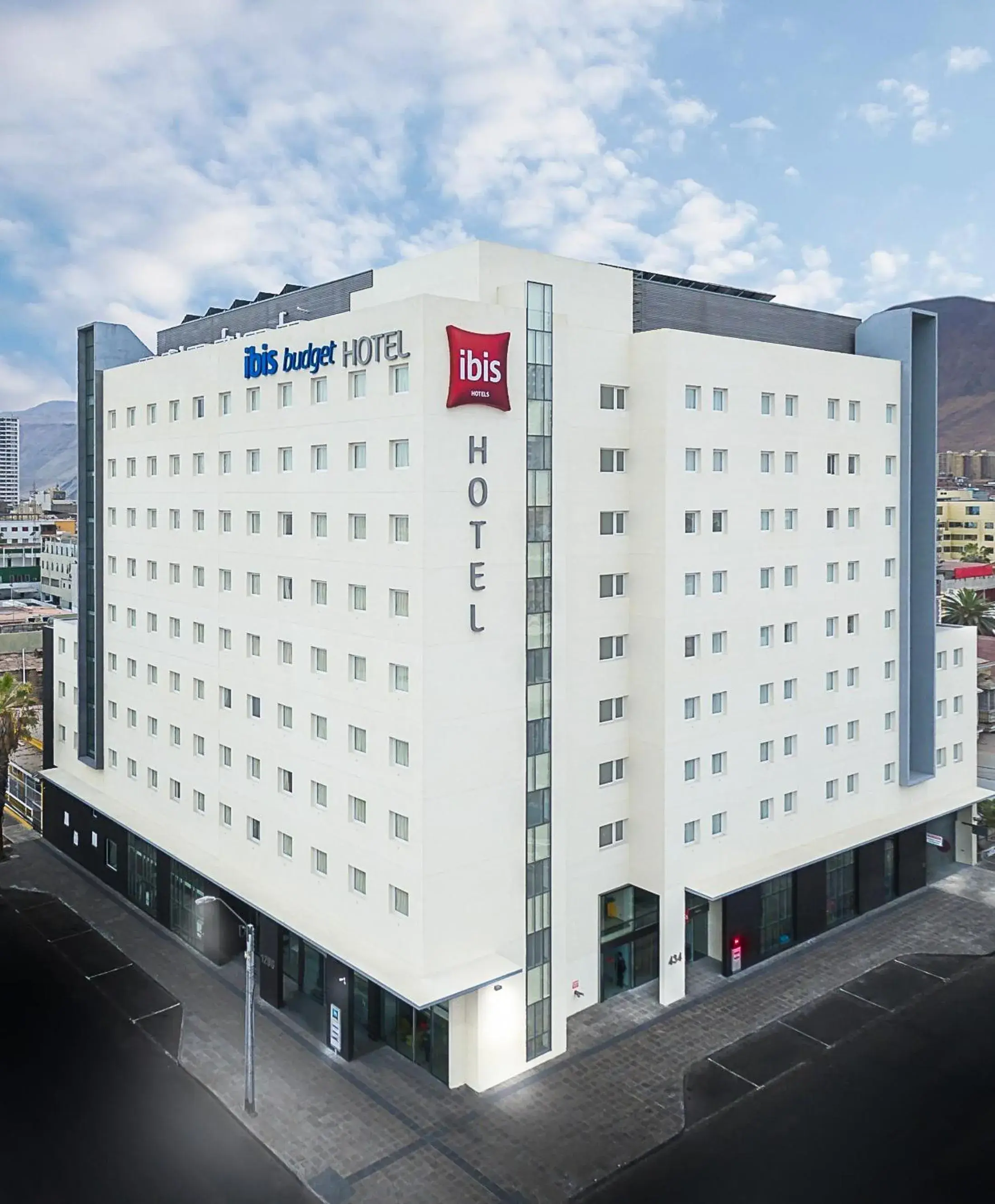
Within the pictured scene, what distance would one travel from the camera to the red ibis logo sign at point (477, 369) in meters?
29.5

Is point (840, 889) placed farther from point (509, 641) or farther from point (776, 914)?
point (509, 641)

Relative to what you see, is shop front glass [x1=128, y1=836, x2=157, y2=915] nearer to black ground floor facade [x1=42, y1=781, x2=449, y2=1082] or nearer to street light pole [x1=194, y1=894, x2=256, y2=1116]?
black ground floor facade [x1=42, y1=781, x2=449, y2=1082]

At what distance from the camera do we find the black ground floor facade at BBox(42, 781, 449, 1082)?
32.8 m

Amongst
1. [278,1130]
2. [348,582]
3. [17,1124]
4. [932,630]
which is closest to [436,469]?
[348,582]

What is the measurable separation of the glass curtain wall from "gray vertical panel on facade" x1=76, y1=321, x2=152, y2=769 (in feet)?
81.1

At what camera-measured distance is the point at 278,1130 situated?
2908 cm

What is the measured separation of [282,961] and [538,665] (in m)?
14.9

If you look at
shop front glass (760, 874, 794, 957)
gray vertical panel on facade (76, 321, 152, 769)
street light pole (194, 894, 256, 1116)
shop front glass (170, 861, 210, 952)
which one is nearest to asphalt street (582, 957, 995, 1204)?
shop front glass (760, 874, 794, 957)

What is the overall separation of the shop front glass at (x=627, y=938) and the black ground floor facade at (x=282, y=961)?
25.2ft

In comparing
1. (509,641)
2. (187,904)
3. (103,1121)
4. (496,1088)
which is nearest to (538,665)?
(509,641)

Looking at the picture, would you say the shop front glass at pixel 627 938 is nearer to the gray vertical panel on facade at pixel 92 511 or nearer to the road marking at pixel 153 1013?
the road marking at pixel 153 1013

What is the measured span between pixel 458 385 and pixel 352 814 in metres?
14.5

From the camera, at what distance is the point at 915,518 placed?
45031mm

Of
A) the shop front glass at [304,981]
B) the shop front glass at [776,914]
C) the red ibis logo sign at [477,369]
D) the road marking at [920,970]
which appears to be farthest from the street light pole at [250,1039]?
the road marking at [920,970]
